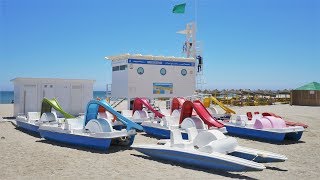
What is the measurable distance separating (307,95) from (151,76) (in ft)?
65.3

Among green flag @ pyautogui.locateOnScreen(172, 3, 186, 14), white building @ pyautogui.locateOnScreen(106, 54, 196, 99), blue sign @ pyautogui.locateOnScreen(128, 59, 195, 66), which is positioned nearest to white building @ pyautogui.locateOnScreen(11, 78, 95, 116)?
white building @ pyautogui.locateOnScreen(106, 54, 196, 99)

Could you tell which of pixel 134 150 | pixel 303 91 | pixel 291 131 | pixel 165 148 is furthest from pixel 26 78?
pixel 303 91

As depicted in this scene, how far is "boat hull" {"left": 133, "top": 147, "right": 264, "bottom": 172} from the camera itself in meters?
8.35

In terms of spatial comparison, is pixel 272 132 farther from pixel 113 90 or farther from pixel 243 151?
pixel 113 90

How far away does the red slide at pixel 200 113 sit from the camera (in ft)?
42.3

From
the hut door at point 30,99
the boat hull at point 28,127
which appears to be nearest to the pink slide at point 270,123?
the boat hull at point 28,127

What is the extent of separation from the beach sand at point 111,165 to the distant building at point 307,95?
2473cm

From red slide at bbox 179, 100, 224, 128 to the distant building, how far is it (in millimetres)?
25909

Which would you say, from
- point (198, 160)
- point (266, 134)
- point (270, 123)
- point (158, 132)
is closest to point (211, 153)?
point (198, 160)

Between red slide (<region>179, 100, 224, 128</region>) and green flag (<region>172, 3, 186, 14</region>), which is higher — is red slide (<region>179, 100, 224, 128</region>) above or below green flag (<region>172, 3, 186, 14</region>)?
below

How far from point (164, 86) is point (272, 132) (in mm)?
12141

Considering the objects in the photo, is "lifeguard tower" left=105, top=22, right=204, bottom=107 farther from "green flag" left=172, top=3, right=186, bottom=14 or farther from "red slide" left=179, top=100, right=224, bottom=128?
"red slide" left=179, top=100, right=224, bottom=128

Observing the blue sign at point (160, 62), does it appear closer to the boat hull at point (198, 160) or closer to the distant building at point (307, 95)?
the boat hull at point (198, 160)

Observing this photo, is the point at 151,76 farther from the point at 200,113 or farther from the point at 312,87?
the point at 312,87
